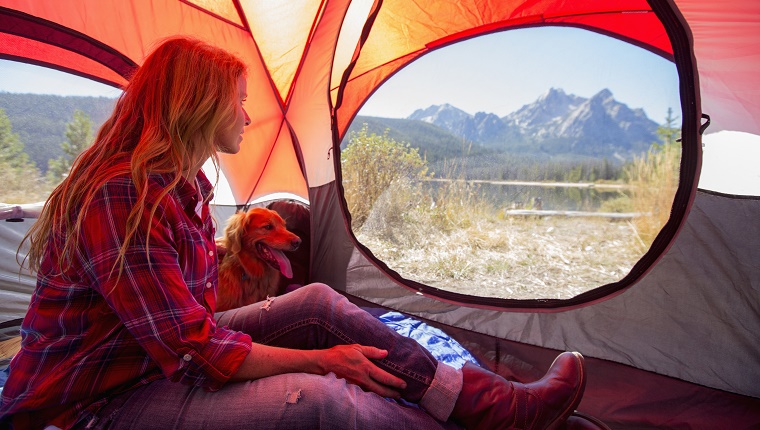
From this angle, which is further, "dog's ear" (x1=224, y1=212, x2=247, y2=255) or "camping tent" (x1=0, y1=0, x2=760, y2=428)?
"dog's ear" (x1=224, y1=212, x2=247, y2=255)

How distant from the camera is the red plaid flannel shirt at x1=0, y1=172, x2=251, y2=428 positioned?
110cm

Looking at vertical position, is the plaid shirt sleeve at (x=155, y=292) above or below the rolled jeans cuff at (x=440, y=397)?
above

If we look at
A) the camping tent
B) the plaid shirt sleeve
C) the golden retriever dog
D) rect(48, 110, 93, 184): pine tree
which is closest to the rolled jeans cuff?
the plaid shirt sleeve

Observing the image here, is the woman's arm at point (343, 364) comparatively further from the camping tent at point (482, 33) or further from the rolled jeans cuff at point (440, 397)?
the camping tent at point (482, 33)

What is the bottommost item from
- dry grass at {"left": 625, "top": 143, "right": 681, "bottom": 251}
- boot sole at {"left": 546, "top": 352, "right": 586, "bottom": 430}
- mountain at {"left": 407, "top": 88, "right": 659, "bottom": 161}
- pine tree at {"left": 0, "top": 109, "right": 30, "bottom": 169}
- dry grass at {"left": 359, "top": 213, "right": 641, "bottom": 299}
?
boot sole at {"left": 546, "top": 352, "right": 586, "bottom": 430}

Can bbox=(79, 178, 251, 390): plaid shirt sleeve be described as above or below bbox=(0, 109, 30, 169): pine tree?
below

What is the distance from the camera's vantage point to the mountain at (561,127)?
8.08 feet

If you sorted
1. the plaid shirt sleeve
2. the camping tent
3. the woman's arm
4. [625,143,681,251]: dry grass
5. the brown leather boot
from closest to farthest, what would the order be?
the plaid shirt sleeve, the woman's arm, the brown leather boot, the camping tent, [625,143,681,251]: dry grass

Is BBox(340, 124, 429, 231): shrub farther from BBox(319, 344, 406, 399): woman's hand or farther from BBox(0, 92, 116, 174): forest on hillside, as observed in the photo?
BBox(319, 344, 406, 399): woman's hand

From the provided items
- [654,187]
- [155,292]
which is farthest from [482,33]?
[155,292]

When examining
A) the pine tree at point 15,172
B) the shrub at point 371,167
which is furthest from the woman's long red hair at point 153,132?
the pine tree at point 15,172

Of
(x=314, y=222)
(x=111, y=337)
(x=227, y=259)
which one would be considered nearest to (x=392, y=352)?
(x=111, y=337)

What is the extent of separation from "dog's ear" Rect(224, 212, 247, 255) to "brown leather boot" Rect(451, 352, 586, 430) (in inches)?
76.5

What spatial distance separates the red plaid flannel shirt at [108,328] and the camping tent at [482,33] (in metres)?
1.81
